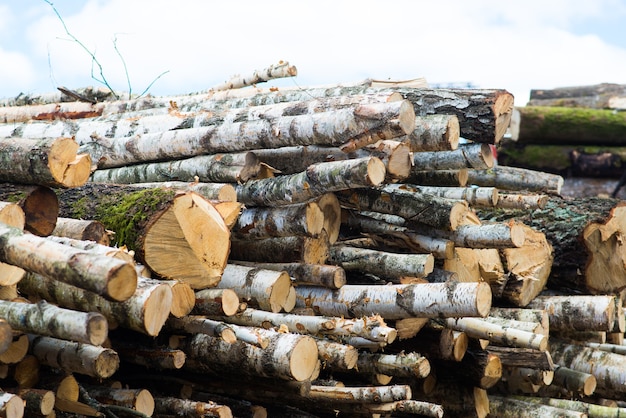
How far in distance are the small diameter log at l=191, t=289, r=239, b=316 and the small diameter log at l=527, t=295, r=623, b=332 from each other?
3.32 metres

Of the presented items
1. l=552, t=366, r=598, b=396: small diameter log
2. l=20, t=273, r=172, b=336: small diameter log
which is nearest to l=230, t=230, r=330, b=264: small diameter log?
l=20, t=273, r=172, b=336: small diameter log

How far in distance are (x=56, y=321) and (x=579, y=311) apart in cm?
461

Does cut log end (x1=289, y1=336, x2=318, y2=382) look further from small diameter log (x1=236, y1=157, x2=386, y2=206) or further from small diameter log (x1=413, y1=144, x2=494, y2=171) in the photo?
small diameter log (x1=413, y1=144, x2=494, y2=171)

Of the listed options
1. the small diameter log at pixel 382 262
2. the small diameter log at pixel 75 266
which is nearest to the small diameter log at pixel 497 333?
the small diameter log at pixel 382 262

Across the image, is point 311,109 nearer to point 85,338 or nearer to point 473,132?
point 473,132

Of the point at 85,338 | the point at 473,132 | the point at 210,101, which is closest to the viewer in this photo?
the point at 85,338

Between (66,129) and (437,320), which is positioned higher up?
(66,129)

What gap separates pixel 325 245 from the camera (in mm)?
6184

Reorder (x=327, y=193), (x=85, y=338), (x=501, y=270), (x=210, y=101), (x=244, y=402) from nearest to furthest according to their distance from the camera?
(x=85, y=338) < (x=244, y=402) < (x=327, y=193) < (x=501, y=270) < (x=210, y=101)

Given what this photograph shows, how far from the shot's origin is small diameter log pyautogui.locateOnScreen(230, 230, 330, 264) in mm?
6012

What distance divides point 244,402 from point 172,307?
1058mm

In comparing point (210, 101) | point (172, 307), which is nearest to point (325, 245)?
point (172, 307)

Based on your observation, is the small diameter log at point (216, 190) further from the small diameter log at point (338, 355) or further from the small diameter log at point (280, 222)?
the small diameter log at point (338, 355)

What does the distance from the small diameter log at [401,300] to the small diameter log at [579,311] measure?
1.97m
